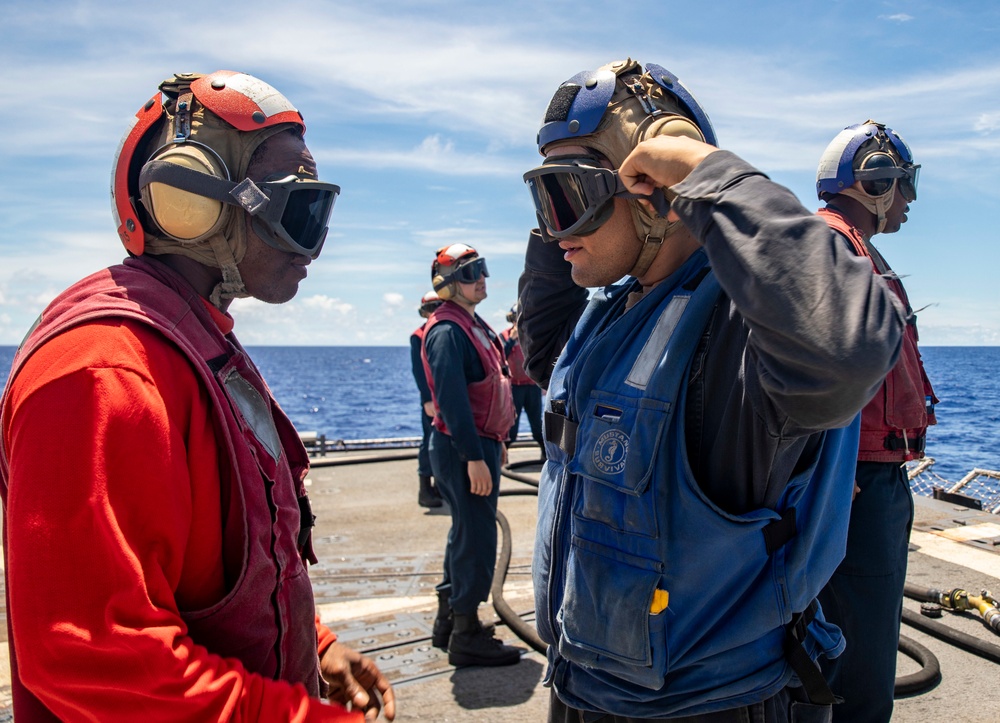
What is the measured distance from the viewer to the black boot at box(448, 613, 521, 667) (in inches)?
187


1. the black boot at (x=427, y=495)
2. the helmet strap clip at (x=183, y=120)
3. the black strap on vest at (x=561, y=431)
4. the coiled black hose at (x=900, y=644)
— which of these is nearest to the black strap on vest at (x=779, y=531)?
the black strap on vest at (x=561, y=431)

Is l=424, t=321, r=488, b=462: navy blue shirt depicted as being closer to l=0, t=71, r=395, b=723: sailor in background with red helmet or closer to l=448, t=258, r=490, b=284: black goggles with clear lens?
l=448, t=258, r=490, b=284: black goggles with clear lens

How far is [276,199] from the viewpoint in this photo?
1.95 m

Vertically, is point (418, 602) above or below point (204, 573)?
below

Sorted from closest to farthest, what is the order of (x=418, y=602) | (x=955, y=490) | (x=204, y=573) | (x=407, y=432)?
(x=204, y=573)
(x=418, y=602)
(x=955, y=490)
(x=407, y=432)

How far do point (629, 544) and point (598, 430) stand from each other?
0.29m

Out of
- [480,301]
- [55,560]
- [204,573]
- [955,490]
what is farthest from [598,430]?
[955,490]

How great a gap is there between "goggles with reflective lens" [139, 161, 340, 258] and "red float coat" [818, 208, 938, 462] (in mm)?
2476

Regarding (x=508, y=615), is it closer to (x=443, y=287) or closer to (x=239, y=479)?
(x=443, y=287)

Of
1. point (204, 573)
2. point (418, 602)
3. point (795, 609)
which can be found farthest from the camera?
point (418, 602)

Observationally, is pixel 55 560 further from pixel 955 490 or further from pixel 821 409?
pixel 955 490

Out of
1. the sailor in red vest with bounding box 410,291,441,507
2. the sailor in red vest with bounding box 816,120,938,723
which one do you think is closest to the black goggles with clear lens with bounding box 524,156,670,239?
the sailor in red vest with bounding box 816,120,938,723

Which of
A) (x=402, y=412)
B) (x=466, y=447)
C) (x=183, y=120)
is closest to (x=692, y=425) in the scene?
(x=183, y=120)

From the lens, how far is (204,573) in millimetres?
1652
